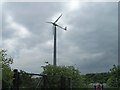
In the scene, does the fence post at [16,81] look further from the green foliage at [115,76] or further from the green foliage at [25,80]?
the green foliage at [115,76]

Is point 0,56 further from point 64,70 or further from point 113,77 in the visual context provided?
point 113,77

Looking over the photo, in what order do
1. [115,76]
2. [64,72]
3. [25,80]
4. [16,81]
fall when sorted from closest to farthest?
[16,81] → [25,80] → [64,72] → [115,76]

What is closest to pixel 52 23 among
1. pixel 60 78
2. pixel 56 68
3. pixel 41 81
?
pixel 56 68

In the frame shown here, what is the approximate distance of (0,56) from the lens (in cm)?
2817

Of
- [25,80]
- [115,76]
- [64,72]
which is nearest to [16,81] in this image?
[25,80]

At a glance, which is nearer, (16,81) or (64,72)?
(16,81)

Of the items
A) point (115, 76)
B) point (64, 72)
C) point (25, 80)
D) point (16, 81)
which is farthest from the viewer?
point (115, 76)

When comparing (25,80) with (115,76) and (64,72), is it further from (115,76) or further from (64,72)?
(115,76)

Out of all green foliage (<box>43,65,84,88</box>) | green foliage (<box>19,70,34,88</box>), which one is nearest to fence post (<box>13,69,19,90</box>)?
green foliage (<box>19,70,34,88</box>)

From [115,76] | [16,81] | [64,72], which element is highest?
[64,72]

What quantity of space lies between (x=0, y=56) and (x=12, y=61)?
2879mm

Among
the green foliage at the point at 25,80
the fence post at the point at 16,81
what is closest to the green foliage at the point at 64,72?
the green foliage at the point at 25,80

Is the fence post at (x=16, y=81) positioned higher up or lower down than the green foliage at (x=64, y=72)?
lower down

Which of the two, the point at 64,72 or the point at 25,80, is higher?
the point at 64,72
